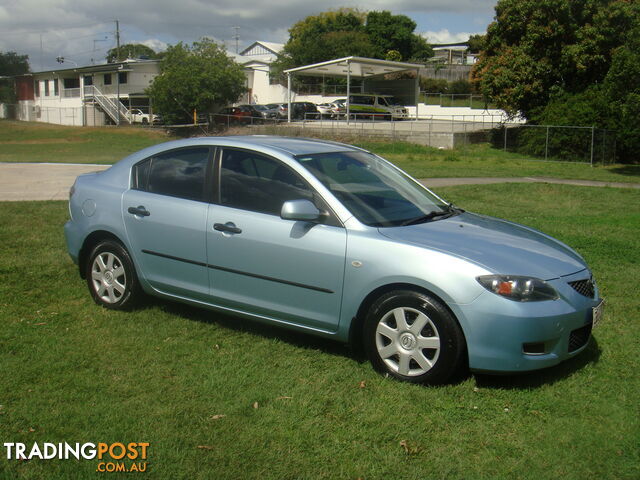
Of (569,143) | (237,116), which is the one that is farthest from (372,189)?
(237,116)

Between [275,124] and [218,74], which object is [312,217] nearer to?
[275,124]

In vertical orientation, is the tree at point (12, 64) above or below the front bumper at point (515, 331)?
above

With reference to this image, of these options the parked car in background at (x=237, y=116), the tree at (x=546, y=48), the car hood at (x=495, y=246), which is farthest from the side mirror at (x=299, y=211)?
the parked car in background at (x=237, y=116)

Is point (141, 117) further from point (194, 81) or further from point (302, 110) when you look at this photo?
point (302, 110)

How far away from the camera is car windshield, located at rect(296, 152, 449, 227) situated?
5008mm

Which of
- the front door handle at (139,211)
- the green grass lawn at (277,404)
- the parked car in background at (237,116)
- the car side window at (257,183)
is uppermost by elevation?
the parked car in background at (237,116)

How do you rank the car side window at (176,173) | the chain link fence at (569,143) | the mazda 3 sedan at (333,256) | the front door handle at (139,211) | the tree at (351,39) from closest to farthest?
the mazda 3 sedan at (333,256)
the car side window at (176,173)
the front door handle at (139,211)
the chain link fence at (569,143)
the tree at (351,39)

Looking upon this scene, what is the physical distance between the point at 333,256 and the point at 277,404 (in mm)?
1096

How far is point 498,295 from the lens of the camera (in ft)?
13.9

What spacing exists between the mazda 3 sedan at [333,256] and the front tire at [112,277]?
1 centimetres

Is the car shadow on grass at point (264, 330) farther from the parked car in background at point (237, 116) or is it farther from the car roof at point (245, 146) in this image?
the parked car in background at point (237, 116)

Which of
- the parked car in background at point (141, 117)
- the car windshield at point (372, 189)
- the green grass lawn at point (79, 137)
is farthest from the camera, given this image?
the parked car in background at point (141, 117)

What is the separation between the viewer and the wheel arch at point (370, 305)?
4.37 meters

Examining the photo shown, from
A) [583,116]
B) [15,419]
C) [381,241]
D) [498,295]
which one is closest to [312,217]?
[381,241]
